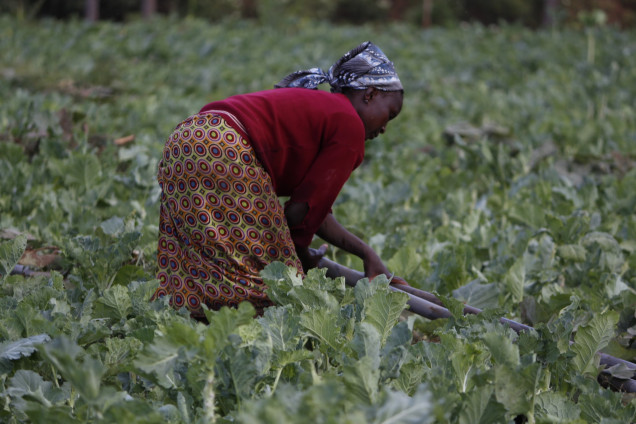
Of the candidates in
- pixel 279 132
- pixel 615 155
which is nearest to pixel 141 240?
pixel 279 132

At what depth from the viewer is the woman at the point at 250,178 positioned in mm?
2760

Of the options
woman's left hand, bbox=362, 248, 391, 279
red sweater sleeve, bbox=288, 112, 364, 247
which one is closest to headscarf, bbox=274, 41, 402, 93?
red sweater sleeve, bbox=288, 112, 364, 247

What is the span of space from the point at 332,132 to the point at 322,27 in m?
14.0

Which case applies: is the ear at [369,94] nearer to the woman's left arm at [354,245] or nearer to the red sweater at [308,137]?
the red sweater at [308,137]

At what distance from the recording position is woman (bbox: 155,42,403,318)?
276cm

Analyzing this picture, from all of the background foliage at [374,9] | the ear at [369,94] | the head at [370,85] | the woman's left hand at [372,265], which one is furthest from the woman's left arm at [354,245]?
the background foliage at [374,9]

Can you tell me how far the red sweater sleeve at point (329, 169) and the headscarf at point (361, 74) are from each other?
0.76 feet

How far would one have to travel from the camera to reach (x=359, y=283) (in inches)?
99.3

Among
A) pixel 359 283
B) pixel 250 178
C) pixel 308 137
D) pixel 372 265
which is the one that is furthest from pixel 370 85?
pixel 359 283

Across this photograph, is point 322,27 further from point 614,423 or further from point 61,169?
point 614,423

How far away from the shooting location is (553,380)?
253 centimetres

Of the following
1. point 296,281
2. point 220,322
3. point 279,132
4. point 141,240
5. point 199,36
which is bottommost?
point 199,36

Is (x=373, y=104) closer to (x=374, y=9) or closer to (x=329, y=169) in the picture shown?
(x=329, y=169)

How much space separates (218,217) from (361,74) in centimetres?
80
